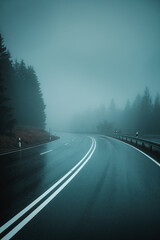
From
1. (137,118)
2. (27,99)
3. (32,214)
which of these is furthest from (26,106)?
(137,118)

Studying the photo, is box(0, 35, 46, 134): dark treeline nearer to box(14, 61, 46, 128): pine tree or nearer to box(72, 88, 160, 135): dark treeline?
box(14, 61, 46, 128): pine tree

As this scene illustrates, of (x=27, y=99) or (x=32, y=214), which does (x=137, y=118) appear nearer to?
(x=27, y=99)

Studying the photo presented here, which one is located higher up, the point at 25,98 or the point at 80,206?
the point at 25,98

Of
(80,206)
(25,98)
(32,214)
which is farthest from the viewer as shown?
(25,98)

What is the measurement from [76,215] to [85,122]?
83851mm

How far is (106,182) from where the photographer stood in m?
4.89

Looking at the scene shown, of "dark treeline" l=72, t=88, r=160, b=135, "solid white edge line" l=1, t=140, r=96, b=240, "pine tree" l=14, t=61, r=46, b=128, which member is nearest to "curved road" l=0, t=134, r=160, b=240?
"solid white edge line" l=1, t=140, r=96, b=240

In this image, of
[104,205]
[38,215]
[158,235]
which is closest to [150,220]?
[158,235]

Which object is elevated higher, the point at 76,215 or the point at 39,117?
the point at 39,117

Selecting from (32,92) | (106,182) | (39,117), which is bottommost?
(106,182)

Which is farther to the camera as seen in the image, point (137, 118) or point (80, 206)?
point (137, 118)

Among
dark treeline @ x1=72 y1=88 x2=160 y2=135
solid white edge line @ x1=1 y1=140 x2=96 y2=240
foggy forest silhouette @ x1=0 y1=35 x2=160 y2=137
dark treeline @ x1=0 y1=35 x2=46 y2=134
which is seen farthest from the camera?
dark treeline @ x1=72 y1=88 x2=160 y2=135

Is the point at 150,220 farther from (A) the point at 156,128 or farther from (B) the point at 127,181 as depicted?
(A) the point at 156,128

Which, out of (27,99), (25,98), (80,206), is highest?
(25,98)
